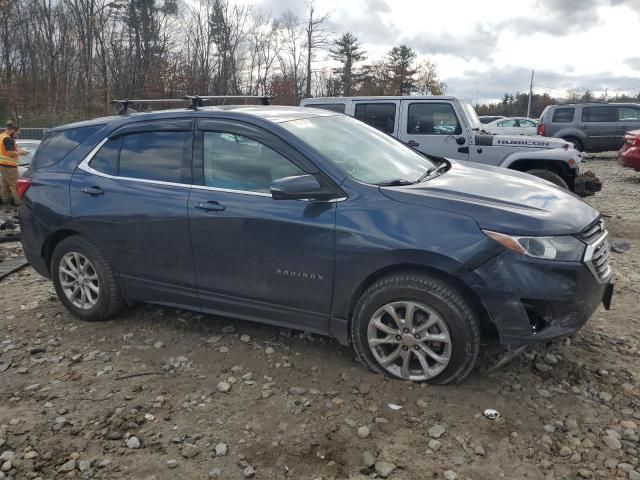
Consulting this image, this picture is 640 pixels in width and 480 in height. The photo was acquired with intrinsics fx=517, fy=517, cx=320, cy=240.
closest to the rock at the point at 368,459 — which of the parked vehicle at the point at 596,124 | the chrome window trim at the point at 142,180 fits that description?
the chrome window trim at the point at 142,180

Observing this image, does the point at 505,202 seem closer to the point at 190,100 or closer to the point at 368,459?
the point at 368,459

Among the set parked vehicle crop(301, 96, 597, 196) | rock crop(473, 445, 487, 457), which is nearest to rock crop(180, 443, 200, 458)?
rock crop(473, 445, 487, 457)

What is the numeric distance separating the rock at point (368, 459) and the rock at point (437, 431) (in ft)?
1.20

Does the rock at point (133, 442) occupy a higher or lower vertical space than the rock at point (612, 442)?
lower

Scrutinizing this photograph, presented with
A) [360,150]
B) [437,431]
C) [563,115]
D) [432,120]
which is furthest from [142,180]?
[563,115]

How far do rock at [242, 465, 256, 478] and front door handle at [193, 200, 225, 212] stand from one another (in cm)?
169

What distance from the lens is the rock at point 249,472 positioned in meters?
2.56

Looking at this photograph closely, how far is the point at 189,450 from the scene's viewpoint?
2754mm

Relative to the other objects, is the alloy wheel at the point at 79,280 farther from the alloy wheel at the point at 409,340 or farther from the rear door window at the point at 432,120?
the rear door window at the point at 432,120

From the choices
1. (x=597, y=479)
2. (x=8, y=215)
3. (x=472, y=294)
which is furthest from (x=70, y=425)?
(x=8, y=215)

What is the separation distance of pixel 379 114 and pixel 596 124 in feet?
38.2

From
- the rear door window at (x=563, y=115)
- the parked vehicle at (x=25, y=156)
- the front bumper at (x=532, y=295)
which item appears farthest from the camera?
the rear door window at (x=563, y=115)

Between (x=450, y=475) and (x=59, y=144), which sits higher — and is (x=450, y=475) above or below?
below

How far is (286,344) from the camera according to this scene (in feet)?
12.6
